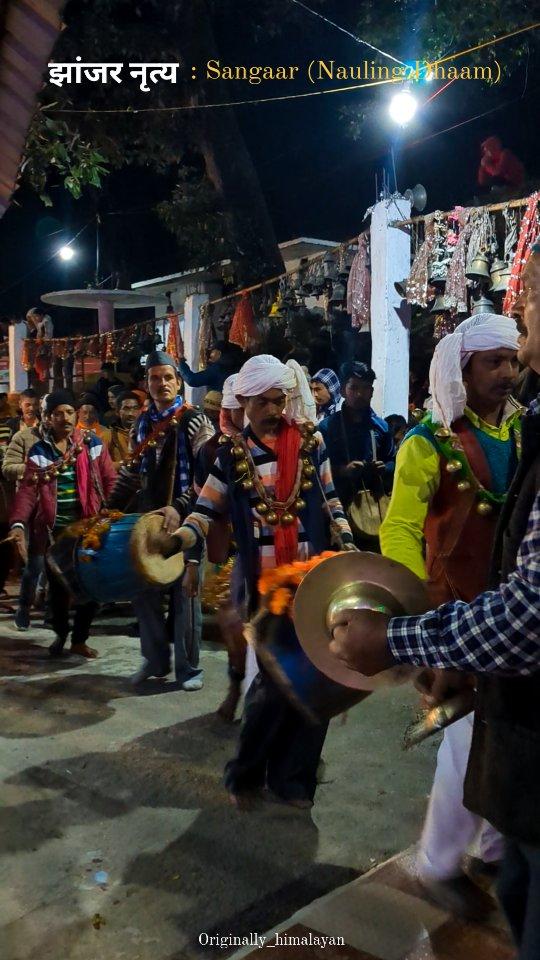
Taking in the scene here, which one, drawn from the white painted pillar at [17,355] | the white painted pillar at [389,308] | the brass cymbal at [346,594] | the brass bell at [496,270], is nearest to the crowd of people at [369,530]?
the brass cymbal at [346,594]

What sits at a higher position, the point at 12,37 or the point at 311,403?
the point at 12,37

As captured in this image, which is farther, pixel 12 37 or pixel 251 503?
pixel 251 503

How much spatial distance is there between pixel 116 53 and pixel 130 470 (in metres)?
11.6

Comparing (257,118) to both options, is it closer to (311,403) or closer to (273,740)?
(311,403)

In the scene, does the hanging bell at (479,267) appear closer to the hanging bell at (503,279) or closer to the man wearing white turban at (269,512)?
the hanging bell at (503,279)

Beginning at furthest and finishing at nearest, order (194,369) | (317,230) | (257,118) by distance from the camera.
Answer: (257,118), (317,230), (194,369)

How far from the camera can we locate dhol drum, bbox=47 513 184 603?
4785 mm

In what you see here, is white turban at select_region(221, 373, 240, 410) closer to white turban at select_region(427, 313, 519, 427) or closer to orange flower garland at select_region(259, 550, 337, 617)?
orange flower garland at select_region(259, 550, 337, 617)

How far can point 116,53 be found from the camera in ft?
47.1

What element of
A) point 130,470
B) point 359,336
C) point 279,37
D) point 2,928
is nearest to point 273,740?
point 2,928

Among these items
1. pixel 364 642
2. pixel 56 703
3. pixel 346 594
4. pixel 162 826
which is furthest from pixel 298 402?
pixel 56 703

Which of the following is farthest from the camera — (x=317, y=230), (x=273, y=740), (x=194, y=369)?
(x=317, y=230)

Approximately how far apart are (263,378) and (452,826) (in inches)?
88.6

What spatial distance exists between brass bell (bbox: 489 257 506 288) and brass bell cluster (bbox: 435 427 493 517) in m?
4.59
